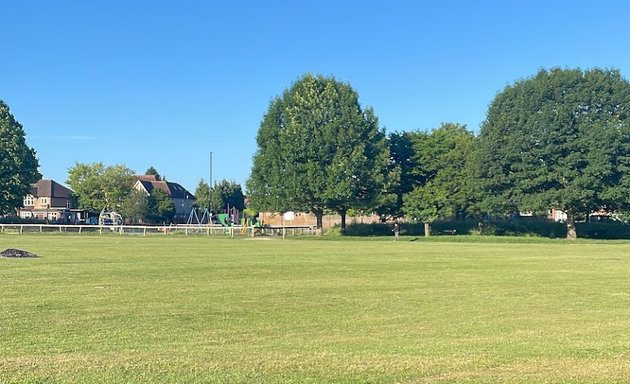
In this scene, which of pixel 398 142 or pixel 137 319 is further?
pixel 398 142

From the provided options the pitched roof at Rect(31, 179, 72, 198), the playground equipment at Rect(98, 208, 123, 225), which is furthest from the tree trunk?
the pitched roof at Rect(31, 179, 72, 198)

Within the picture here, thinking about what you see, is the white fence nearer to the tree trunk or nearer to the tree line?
the tree line

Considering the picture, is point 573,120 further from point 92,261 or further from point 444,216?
point 92,261

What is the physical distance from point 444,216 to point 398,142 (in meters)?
10.3

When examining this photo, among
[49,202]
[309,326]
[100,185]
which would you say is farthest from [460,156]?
[49,202]

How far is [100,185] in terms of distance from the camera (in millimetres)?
126812

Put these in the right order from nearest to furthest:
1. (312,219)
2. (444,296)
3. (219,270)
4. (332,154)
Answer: (444,296)
(219,270)
(332,154)
(312,219)

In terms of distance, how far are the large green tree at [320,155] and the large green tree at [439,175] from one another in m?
4.47

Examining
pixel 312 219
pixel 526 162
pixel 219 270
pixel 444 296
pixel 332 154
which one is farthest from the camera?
pixel 312 219

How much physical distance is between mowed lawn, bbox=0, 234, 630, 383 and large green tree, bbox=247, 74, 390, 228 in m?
45.8

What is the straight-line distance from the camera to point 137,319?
45.0 feet

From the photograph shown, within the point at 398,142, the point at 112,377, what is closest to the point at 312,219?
the point at 398,142

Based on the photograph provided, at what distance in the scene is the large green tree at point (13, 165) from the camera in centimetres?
8512

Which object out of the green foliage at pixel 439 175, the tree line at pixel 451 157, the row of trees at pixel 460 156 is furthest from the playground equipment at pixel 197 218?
the green foliage at pixel 439 175
